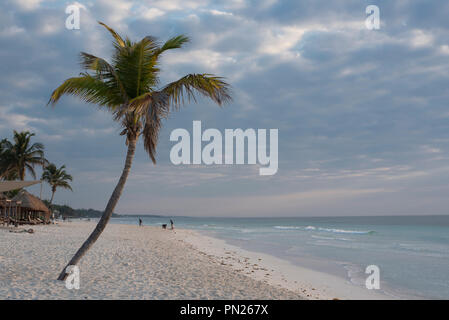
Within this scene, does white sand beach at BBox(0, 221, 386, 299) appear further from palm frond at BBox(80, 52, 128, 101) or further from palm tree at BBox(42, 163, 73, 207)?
palm tree at BBox(42, 163, 73, 207)

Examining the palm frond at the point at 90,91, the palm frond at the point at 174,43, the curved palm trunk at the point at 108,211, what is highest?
the palm frond at the point at 174,43

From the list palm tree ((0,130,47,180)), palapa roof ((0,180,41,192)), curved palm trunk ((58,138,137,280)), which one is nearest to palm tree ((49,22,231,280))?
curved palm trunk ((58,138,137,280))

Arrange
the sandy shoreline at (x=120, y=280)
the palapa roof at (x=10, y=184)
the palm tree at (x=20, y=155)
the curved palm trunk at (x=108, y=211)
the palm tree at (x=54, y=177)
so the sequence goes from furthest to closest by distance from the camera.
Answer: the palm tree at (x=54, y=177) < the palm tree at (x=20, y=155) < the palapa roof at (x=10, y=184) < the curved palm trunk at (x=108, y=211) < the sandy shoreline at (x=120, y=280)

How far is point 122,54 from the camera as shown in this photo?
773 cm

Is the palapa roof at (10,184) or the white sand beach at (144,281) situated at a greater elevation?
the palapa roof at (10,184)

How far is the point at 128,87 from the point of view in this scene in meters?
7.79

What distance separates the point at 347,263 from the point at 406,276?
327 cm

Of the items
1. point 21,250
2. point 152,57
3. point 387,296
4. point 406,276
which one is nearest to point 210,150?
point 152,57

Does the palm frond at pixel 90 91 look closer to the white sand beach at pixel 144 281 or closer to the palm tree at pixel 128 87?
the palm tree at pixel 128 87

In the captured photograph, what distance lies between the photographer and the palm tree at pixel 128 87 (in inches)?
289

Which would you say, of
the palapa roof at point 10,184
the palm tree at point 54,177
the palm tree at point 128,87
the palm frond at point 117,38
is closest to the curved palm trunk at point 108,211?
the palm tree at point 128,87

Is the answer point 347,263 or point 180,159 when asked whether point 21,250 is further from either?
point 347,263

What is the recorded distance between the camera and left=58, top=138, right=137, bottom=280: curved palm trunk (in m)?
7.44

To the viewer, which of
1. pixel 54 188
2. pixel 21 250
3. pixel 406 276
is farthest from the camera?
pixel 54 188
